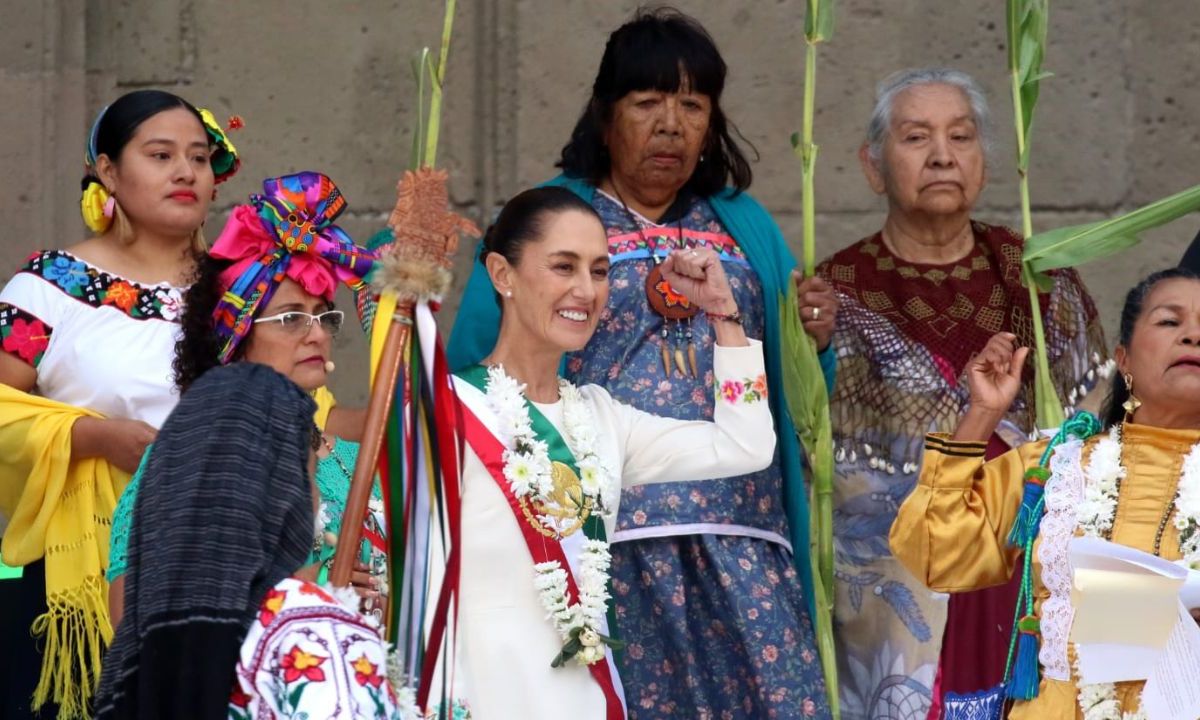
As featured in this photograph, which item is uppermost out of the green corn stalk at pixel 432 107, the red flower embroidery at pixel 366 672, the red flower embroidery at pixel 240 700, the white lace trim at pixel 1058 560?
the green corn stalk at pixel 432 107

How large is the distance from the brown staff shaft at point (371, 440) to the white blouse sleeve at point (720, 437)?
65cm

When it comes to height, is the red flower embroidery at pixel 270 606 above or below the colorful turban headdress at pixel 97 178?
below

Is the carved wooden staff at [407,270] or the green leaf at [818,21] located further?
the green leaf at [818,21]

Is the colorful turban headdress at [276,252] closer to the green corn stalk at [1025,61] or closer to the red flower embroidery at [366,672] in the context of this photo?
the red flower embroidery at [366,672]

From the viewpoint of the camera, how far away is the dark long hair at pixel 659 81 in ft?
16.2

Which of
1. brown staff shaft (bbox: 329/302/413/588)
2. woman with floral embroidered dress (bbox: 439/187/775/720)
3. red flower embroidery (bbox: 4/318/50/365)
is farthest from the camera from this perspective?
red flower embroidery (bbox: 4/318/50/365)

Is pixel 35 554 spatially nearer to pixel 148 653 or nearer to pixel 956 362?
pixel 148 653

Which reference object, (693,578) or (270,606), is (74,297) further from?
(270,606)

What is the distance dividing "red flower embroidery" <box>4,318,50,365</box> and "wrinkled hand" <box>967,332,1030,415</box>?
6.25 feet

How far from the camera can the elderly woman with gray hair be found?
5062 mm

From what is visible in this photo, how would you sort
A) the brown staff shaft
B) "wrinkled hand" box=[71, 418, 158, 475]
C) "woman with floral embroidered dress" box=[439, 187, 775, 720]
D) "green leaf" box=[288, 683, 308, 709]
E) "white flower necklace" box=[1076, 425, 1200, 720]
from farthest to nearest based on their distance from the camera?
1. "wrinkled hand" box=[71, 418, 158, 475]
2. "woman with floral embroidered dress" box=[439, 187, 775, 720]
3. "white flower necklace" box=[1076, 425, 1200, 720]
4. the brown staff shaft
5. "green leaf" box=[288, 683, 308, 709]

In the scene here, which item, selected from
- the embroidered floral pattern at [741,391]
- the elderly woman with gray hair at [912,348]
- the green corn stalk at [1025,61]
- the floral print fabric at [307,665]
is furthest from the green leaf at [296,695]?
the elderly woman with gray hair at [912,348]

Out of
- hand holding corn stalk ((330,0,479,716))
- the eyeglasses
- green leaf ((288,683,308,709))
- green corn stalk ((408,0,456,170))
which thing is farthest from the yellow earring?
green leaf ((288,683,308,709))

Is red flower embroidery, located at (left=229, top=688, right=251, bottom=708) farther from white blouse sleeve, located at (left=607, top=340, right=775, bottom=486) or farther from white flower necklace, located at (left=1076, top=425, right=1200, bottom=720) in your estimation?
white flower necklace, located at (left=1076, top=425, right=1200, bottom=720)
